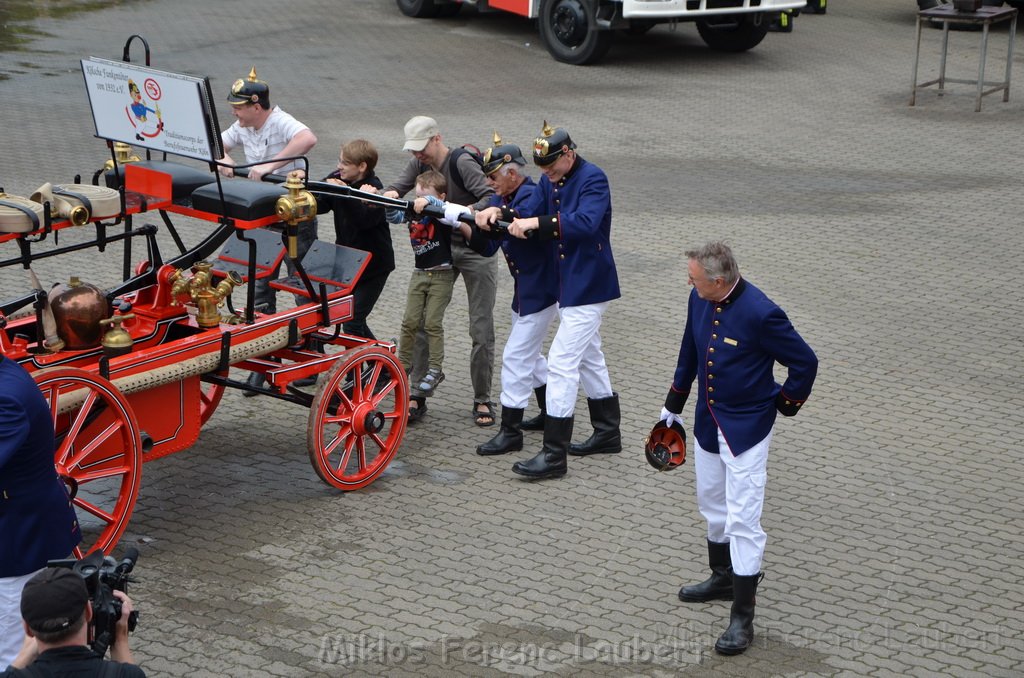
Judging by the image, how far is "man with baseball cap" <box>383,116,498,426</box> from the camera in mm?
7438

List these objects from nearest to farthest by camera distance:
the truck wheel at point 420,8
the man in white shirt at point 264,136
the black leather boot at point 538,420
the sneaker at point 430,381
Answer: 1. the black leather boot at point 538,420
2. the sneaker at point 430,381
3. the man in white shirt at point 264,136
4. the truck wheel at point 420,8

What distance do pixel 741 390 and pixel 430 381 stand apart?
274 centimetres

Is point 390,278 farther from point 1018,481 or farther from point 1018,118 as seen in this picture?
point 1018,118

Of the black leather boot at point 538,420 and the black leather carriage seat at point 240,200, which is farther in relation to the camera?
the black leather boot at point 538,420

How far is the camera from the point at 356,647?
17.9ft

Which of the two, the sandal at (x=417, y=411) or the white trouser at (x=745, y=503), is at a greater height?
the white trouser at (x=745, y=503)

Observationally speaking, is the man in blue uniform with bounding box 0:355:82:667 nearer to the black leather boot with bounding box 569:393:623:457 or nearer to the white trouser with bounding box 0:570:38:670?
the white trouser with bounding box 0:570:38:670

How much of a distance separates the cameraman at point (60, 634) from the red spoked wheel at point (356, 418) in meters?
2.95

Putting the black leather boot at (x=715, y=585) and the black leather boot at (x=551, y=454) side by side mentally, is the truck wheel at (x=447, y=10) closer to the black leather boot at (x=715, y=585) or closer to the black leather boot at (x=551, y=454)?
the black leather boot at (x=551, y=454)

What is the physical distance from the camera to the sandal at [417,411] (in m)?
7.86

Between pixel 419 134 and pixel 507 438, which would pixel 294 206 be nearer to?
pixel 419 134

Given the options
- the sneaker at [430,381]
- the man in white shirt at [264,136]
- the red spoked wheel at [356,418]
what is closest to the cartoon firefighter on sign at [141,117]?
the man in white shirt at [264,136]

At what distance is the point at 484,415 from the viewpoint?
7.85m

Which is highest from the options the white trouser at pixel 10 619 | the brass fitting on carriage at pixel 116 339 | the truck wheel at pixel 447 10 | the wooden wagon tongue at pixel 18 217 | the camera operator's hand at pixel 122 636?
the truck wheel at pixel 447 10
